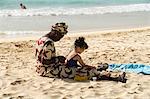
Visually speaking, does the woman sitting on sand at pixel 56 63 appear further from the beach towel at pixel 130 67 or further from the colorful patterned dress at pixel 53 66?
the beach towel at pixel 130 67

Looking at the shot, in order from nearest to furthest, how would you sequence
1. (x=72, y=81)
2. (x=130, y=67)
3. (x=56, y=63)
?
(x=72, y=81), (x=56, y=63), (x=130, y=67)

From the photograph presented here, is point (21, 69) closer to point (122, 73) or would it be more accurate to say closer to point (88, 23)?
point (122, 73)

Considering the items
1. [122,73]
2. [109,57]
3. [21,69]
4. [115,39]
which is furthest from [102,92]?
[115,39]

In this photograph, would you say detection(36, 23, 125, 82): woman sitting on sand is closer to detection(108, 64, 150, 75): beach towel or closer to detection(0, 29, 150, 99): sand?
detection(0, 29, 150, 99): sand

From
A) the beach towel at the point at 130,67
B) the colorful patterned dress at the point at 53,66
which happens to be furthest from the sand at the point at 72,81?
the beach towel at the point at 130,67

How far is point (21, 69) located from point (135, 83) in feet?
8.11

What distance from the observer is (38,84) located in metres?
7.17

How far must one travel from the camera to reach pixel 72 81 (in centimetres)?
739

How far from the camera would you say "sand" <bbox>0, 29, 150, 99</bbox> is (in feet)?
21.7

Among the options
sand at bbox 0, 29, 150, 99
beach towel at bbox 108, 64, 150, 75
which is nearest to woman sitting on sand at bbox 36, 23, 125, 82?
sand at bbox 0, 29, 150, 99

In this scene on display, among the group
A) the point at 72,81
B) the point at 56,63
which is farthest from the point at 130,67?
the point at 56,63

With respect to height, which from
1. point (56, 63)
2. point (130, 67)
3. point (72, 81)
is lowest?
point (72, 81)

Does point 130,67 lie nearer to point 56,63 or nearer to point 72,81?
point 72,81

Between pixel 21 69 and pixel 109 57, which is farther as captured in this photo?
pixel 109 57
